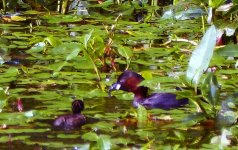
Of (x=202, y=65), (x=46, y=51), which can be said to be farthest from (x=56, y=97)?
(x=46, y=51)

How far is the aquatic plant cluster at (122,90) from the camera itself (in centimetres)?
180

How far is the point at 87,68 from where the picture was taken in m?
2.70

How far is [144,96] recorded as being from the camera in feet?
7.16

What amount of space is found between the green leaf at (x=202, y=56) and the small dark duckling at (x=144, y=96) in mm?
264

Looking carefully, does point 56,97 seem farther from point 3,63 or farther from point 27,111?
point 3,63

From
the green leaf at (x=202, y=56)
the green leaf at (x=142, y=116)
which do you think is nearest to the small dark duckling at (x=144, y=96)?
the green leaf at (x=142, y=116)

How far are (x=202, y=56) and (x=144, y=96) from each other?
1.18ft

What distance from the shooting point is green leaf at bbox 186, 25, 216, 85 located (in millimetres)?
1854

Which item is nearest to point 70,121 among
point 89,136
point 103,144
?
point 89,136

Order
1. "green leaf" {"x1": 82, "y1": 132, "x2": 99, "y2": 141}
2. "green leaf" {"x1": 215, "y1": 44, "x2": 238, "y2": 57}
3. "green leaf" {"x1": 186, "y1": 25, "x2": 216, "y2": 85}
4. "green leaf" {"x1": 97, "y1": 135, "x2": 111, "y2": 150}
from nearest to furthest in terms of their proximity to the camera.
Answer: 1. "green leaf" {"x1": 97, "y1": 135, "x2": 111, "y2": 150}
2. "green leaf" {"x1": 82, "y1": 132, "x2": 99, "y2": 141}
3. "green leaf" {"x1": 186, "y1": 25, "x2": 216, "y2": 85}
4. "green leaf" {"x1": 215, "y1": 44, "x2": 238, "y2": 57}

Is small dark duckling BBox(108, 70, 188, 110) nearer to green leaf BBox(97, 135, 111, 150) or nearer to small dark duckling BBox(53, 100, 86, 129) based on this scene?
small dark duckling BBox(53, 100, 86, 129)

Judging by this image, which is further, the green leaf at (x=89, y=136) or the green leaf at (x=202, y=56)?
the green leaf at (x=202, y=56)

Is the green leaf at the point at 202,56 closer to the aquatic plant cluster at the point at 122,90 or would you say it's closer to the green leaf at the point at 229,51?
the aquatic plant cluster at the point at 122,90

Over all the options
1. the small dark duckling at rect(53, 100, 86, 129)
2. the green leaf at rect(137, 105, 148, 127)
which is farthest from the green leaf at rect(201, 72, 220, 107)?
the small dark duckling at rect(53, 100, 86, 129)
